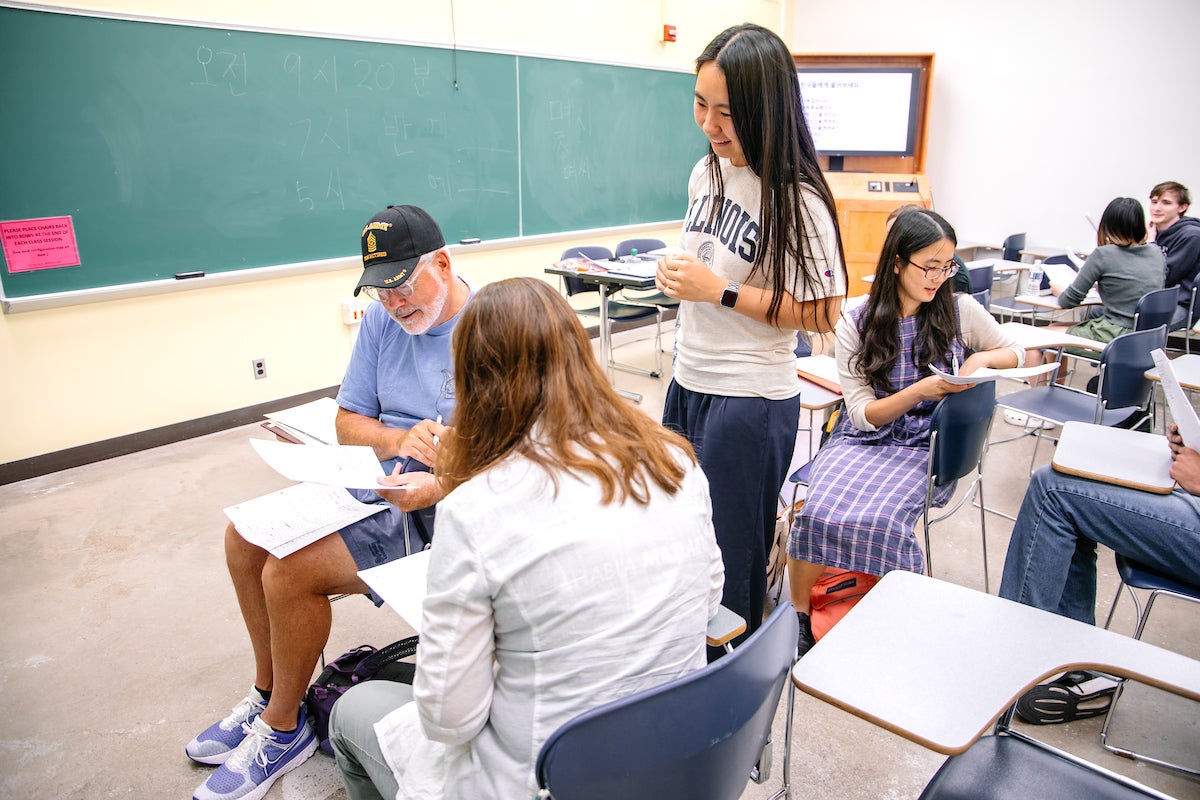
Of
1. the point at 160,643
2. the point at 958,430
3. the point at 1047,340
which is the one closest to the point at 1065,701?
the point at 958,430

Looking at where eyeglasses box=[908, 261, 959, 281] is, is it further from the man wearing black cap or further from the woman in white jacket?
the woman in white jacket

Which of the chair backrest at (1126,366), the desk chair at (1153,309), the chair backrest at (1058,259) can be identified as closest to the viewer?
the chair backrest at (1126,366)

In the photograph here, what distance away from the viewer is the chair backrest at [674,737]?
863 millimetres

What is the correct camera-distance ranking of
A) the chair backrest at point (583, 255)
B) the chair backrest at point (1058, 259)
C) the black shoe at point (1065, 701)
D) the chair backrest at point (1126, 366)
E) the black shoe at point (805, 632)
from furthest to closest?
the chair backrest at point (1058, 259) < the chair backrest at point (583, 255) < the chair backrest at point (1126, 366) < the black shoe at point (805, 632) < the black shoe at point (1065, 701)

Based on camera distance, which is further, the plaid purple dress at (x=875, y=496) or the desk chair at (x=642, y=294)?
the desk chair at (x=642, y=294)

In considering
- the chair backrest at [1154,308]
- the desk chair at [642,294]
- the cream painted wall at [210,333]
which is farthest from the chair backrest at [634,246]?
the chair backrest at [1154,308]

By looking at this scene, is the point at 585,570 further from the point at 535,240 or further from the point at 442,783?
the point at 535,240

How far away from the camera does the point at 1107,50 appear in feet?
18.8

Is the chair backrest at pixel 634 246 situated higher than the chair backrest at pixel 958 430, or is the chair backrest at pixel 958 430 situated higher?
the chair backrest at pixel 634 246

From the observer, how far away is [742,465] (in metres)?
1.79

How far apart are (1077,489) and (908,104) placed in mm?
5523

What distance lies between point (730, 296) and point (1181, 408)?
993mm

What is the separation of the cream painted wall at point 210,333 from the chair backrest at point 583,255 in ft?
1.57

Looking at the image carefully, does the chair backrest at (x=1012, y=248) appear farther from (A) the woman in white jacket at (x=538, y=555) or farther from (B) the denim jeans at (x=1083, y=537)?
(A) the woman in white jacket at (x=538, y=555)
